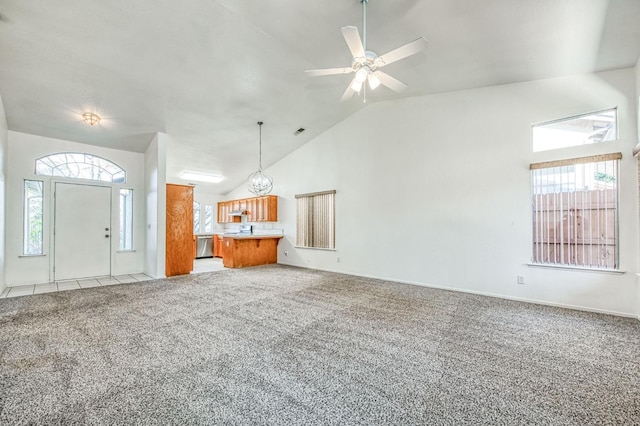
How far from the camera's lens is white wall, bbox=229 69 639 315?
3.68 meters

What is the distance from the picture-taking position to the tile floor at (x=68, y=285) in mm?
4583

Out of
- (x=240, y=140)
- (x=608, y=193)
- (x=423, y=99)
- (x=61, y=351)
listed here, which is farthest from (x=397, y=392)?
(x=240, y=140)

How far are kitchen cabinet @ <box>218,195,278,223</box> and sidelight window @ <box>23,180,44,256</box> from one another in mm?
4635

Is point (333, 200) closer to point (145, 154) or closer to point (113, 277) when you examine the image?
point (145, 154)

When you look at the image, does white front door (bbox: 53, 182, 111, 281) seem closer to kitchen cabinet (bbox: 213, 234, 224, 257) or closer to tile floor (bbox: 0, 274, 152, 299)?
tile floor (bbox: 0, 274, 152, 299)

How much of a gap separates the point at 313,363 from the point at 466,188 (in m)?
3.94

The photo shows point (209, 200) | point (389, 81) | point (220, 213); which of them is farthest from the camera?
point (220, 213)

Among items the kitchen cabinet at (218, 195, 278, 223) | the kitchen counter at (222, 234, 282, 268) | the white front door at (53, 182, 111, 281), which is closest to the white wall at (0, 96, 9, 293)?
the white front door at (53, 182, 111, 281)

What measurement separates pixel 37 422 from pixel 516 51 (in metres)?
5.63

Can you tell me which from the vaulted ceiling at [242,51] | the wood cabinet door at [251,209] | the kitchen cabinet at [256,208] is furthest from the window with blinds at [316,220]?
the vaulted ceiling at [242,51]

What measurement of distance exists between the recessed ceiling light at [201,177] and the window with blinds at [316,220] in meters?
3.03

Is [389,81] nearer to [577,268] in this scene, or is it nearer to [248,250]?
[577,268]

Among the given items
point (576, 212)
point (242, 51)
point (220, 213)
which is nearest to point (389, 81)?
point (242, 51)

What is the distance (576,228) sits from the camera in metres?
3.86
